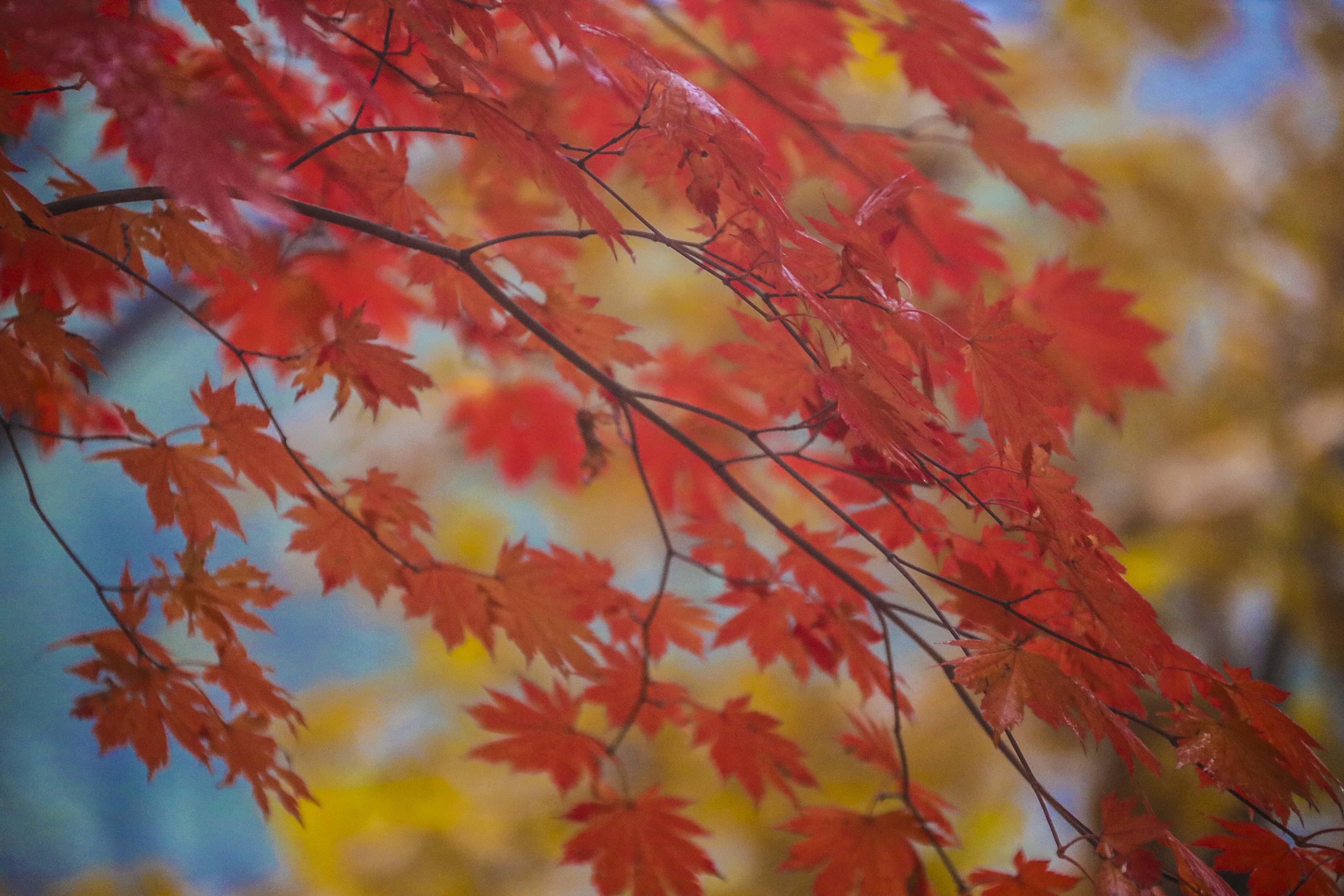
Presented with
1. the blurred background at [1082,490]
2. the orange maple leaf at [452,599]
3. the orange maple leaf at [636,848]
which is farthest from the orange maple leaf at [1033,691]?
the blurred background at [1082,490]

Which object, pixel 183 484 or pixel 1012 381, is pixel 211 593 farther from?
pixel 1012 381

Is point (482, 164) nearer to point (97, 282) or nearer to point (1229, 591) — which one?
point (97, 282)

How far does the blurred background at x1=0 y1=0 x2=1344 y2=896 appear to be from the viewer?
260cm

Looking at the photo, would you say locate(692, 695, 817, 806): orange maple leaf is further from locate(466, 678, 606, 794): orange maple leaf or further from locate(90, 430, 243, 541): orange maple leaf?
locate(90, 430, 243, 541): orange maple leaf

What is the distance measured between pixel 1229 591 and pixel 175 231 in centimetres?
300

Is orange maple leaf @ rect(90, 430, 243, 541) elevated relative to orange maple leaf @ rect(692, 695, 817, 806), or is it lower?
elevated

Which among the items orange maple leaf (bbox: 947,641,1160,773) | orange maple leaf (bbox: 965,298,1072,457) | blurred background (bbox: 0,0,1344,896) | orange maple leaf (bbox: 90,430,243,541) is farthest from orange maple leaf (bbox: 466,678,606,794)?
blurred background (bbox: 0,0,1344,896)

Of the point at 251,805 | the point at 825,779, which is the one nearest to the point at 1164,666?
the point at 825,779

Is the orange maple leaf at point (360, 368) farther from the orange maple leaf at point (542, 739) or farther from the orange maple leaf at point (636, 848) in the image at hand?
the orange maple leaf at point (636, 848)

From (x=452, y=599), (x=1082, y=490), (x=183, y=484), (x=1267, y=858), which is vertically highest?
(x=1082, y=490)

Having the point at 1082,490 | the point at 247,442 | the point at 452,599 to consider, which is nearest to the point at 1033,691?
the point at 452,599

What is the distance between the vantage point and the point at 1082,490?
9.69ft

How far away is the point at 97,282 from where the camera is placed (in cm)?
120

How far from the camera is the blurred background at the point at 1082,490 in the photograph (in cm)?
260
